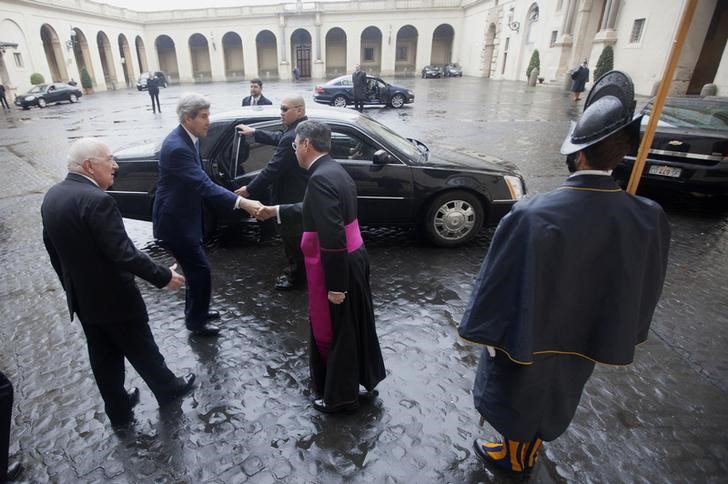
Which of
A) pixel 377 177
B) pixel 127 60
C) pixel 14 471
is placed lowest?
pixel 14 471

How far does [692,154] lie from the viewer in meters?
5.72

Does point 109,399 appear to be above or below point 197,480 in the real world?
above

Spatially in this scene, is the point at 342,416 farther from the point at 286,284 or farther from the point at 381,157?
the point at 381,157

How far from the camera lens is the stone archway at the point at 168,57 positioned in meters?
56.4

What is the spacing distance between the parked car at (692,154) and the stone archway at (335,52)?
55628 mm

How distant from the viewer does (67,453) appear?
8.02ft

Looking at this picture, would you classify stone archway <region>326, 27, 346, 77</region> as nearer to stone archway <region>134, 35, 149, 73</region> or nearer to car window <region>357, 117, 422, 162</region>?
stone archway <region>134, 35, 149, 73</region>

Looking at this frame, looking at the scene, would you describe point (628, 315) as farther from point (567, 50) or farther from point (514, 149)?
point (567, 50)

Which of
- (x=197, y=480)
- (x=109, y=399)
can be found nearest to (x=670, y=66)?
(x=197, y=480)

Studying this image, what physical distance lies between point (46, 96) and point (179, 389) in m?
30.7

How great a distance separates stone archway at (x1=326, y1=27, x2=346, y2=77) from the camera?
57531 millimetres

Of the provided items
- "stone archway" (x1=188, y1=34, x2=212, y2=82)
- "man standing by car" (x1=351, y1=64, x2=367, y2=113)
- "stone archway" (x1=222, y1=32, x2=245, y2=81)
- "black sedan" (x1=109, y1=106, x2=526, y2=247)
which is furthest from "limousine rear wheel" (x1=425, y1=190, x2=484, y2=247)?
"stone archway" (x1=188, y1=34, x2=212, y2=82)

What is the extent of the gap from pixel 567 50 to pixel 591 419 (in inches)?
1278

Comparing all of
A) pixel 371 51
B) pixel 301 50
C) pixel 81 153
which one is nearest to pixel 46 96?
pixel 81 153
